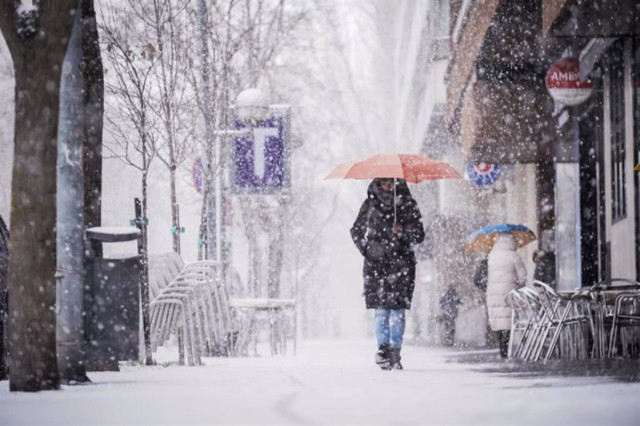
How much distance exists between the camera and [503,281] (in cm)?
1698

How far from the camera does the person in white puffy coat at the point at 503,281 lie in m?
16.9

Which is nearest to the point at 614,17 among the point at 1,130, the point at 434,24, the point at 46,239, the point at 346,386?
the point at 346,386

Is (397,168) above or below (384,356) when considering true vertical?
above

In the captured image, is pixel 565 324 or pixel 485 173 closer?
pixel 565 324

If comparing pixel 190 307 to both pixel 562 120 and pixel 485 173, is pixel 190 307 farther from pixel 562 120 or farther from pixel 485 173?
pixel 485 173

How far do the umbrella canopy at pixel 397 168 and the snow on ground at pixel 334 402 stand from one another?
2.96 metres

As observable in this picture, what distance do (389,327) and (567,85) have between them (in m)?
6.76

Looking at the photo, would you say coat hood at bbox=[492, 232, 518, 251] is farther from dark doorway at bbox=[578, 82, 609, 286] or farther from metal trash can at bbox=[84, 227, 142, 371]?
metal trash can at bbox=[84, 227, 142, 371]

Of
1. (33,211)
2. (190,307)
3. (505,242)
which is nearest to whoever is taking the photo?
(33,211)

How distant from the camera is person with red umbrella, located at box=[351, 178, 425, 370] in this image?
11.8 meters

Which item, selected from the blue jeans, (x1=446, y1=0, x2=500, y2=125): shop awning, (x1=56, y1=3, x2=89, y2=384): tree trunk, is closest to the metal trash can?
(x1=56, y1=3, x2=89, y2=384): tree trunk

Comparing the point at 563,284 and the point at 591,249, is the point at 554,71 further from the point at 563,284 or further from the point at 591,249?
the point at 563,284

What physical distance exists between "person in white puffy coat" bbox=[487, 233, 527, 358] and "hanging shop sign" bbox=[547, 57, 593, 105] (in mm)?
2170

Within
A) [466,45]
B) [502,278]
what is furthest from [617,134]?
[466,45]
